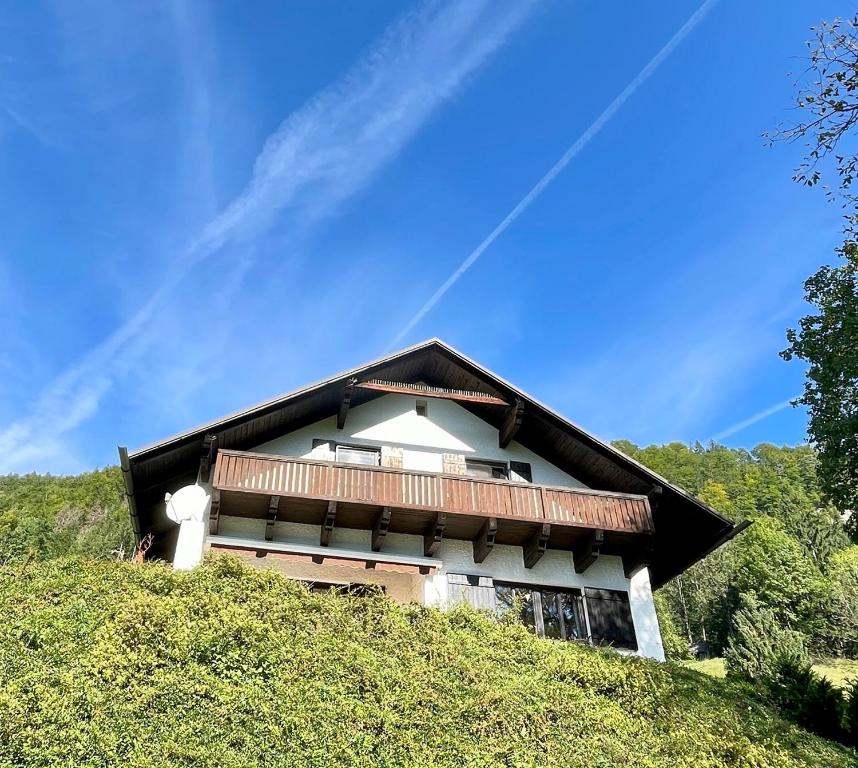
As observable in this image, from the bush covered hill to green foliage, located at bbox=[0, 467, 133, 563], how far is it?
103 ft

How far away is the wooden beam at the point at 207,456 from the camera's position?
16516mm

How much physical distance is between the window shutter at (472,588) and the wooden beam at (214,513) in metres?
5.35

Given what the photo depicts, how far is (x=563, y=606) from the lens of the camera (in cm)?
1705

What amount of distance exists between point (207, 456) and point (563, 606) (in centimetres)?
899

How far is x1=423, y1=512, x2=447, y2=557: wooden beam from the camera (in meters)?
16.4

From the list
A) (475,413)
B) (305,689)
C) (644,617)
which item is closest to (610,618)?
(644,617)

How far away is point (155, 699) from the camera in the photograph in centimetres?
890

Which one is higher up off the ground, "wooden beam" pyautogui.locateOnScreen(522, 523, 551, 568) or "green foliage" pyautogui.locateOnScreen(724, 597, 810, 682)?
"green foliage" pyautogui.locateOnScreen(724, 597, 810, 682)

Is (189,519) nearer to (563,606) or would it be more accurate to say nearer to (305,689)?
(305,689)

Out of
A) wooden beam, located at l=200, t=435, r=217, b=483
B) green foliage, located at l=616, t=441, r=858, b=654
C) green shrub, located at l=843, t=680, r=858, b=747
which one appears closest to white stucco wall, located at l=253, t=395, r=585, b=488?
wooden beam, located at l=200, t=435, r=217, b=483

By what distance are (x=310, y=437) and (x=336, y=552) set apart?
10.5ft

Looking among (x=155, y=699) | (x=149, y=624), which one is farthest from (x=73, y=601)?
(x=155, y=699)

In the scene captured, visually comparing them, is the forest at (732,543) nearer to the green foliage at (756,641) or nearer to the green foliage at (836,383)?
the green foliage at (756,641)

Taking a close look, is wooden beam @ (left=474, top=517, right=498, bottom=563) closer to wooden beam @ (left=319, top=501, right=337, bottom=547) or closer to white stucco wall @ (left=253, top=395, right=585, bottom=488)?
white stucco wall @ (left=253, top=395, right=585, bottom=488)
